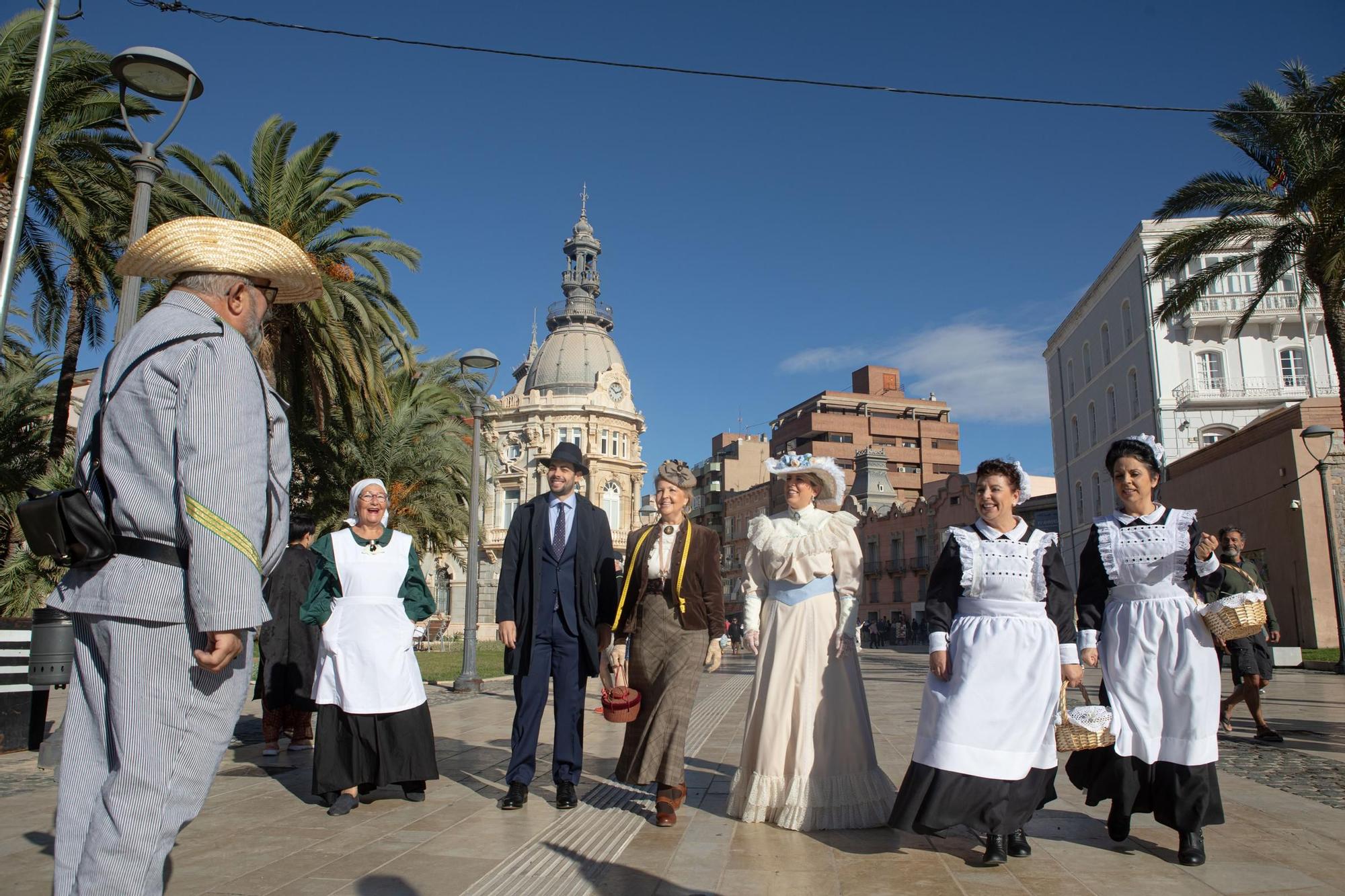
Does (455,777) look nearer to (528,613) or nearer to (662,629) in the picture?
(528,613)

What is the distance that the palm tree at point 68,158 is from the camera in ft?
45.0

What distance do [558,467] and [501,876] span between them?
8.60 ft

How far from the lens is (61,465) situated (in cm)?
2052

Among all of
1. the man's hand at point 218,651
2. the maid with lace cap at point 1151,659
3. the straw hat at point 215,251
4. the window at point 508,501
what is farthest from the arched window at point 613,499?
the man's hand at point 218,651

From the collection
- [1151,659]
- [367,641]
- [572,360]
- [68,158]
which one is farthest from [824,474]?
[572,360]

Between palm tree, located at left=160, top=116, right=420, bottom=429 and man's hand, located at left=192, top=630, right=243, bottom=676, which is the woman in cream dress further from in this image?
palm tree, located at left=160, top=116, right=420, bottom=429

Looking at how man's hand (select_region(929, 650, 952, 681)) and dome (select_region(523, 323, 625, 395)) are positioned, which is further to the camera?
dome (select_region(523, 323, 625, 395))

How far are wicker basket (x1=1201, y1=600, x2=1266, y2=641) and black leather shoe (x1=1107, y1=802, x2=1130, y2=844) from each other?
3.20 ft

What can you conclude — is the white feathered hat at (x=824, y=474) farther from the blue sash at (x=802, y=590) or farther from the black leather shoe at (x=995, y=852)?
the black leather shoe at (x=995, y=852)

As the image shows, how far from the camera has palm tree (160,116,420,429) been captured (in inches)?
652

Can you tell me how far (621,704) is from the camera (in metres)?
5.50

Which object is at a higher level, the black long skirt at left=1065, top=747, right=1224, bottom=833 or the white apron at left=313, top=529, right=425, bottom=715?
the white apron at left=313, top=529, right=425, bottom=715

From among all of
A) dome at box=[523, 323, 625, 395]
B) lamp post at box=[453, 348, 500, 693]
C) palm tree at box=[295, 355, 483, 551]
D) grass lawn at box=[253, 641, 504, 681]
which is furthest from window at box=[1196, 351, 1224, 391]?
dome at box=[523, 323, 625, 395]

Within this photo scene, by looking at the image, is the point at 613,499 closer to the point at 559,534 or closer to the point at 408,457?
the point at 408,457
